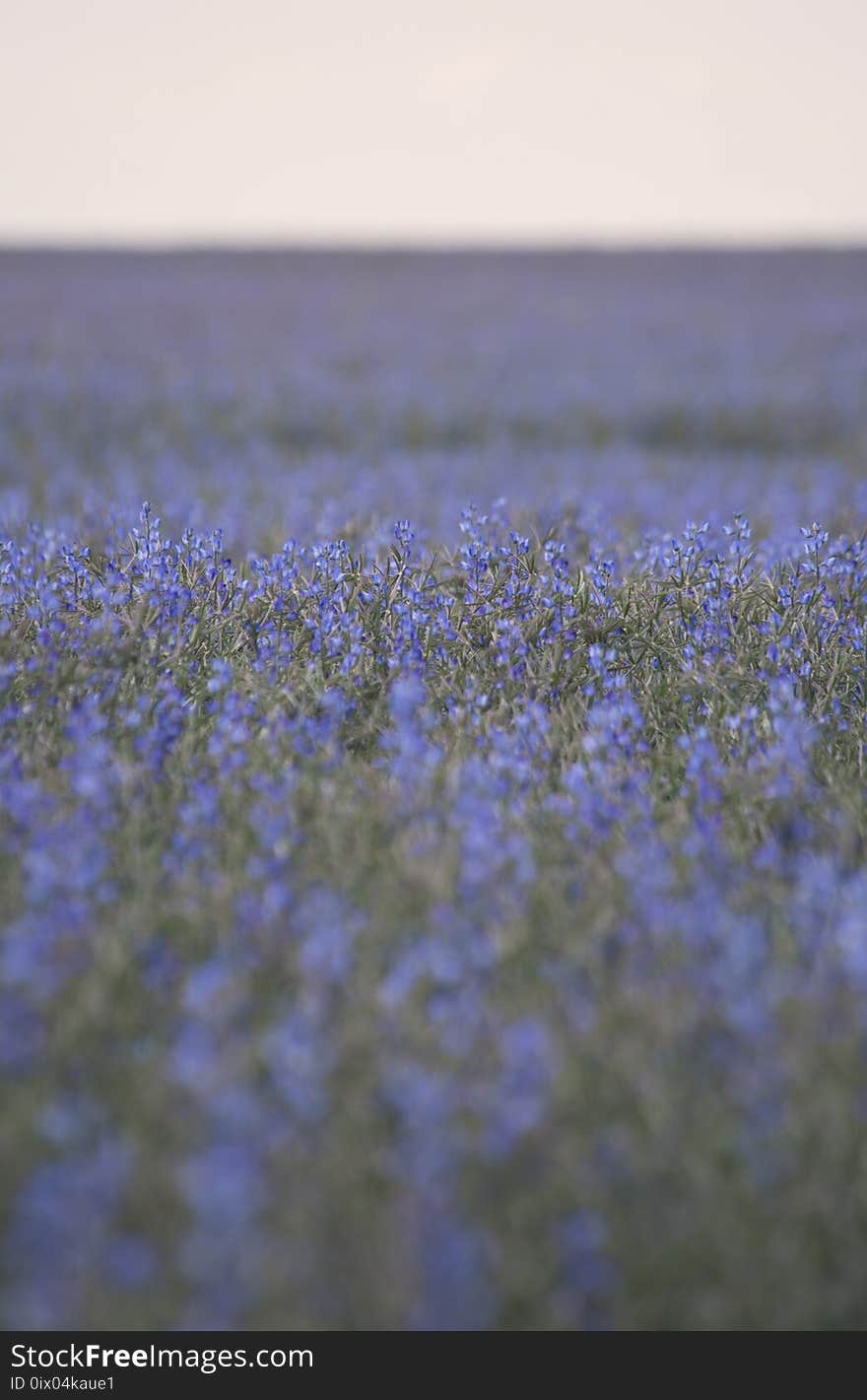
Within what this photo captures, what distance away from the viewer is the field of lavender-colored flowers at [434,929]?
4.22 ft

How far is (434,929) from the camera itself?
1786 mm

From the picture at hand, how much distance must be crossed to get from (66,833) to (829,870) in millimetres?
1335

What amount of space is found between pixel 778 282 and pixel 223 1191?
18.6m

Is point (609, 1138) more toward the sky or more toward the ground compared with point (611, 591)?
more toward the ground

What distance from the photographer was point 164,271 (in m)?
18.0

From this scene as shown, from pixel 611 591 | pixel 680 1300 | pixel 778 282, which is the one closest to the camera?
pixel 680 1300

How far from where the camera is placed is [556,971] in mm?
1675

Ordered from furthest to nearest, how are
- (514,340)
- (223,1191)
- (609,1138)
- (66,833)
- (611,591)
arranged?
(514,340) < (611,591) < (66,833) < (609,1138) < (223,1191)

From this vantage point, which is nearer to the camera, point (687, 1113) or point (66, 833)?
point (687, 1113)

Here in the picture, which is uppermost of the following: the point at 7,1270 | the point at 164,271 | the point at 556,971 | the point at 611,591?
the point at 164,271

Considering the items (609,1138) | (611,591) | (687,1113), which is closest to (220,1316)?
(609,1138)

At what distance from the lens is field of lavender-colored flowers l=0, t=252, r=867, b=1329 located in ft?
4.22
